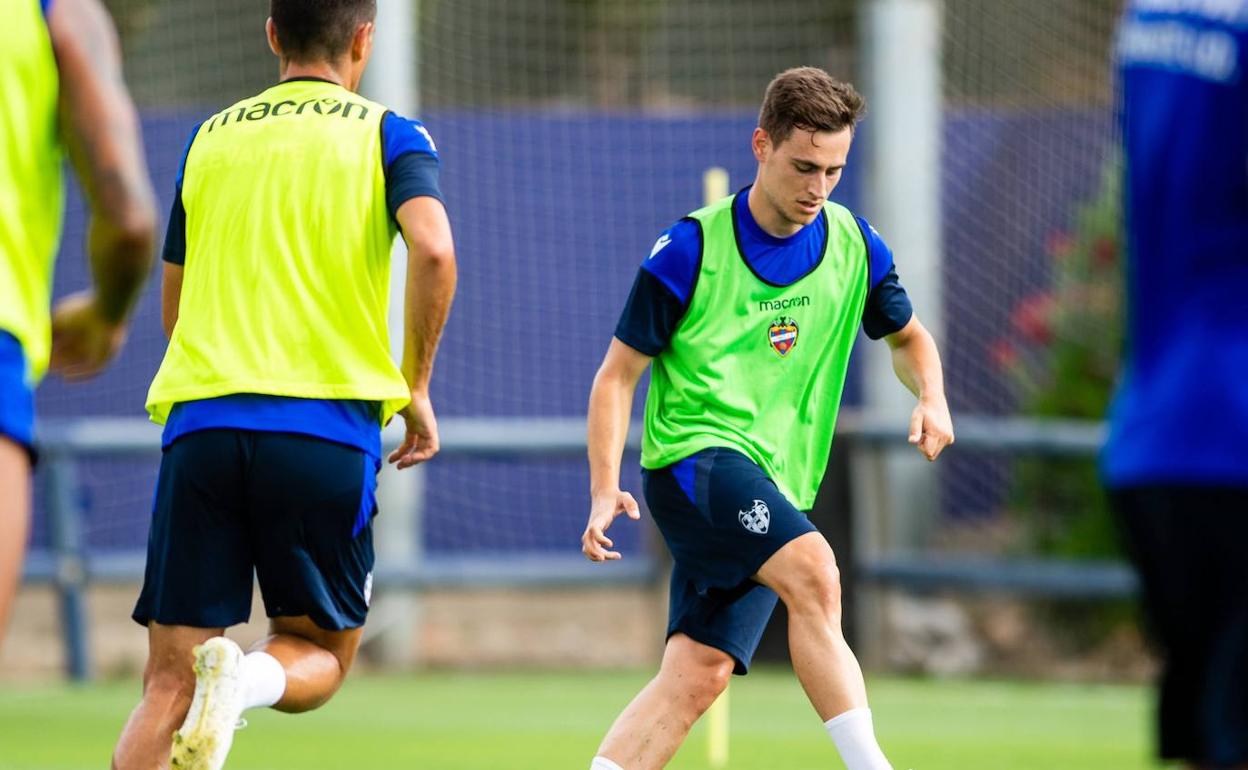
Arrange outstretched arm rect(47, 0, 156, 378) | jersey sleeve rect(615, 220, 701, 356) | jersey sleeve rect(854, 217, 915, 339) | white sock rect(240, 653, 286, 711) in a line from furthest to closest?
jersey sleeve rect(854, 217, 915, 339) → jersey sleeve rect(615, 220, 701, 356) → white sock rect(240, 653, 286, 711) → outstretched arm rect(47, 0, 156, 378)

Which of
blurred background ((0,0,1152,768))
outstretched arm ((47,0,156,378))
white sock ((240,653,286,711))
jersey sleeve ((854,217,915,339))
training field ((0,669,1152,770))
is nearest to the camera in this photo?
outstretched arm ((47,0,156,378))

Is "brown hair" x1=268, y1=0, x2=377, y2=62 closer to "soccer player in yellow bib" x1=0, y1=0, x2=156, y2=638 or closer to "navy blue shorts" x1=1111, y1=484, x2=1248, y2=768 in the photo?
"soccer player in yellow bib" x1=0, y1=0, x2=156, y2=638

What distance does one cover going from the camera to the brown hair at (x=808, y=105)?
5273 mm

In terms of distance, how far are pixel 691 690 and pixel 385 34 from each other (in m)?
7.22

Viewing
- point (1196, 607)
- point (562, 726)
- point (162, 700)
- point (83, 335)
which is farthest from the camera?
point (562, 726)

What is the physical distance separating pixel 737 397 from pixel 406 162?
101 centimetres

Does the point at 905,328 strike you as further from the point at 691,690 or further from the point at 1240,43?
the point at 1240,43

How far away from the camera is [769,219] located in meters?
5.39

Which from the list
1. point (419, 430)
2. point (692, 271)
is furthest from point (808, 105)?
point (419, 430)

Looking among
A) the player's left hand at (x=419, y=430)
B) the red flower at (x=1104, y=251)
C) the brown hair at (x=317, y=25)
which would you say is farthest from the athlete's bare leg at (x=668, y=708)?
the red flower at (x=1104, y=251)

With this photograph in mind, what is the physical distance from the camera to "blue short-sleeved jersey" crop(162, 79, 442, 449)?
191 inches

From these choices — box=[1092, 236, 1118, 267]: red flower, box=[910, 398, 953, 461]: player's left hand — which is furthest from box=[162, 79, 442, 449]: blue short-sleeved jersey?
box=[1092, 236, 1118, 267]: red flower

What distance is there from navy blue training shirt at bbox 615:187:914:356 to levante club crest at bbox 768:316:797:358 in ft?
0.32

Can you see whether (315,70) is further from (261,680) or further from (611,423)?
(261,680)
